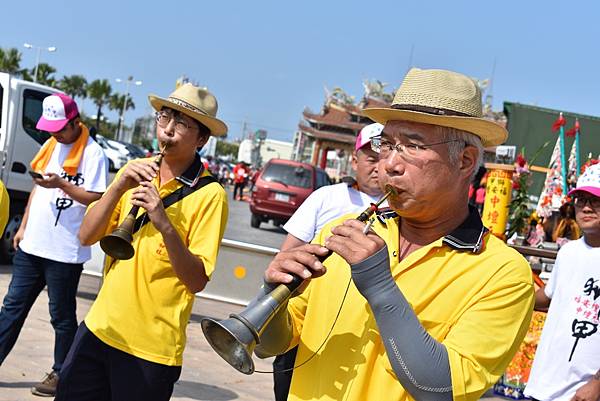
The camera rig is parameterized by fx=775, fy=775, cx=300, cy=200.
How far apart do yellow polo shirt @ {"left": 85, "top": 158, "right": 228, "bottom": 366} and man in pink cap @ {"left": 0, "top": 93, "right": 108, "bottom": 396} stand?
66.3 inches

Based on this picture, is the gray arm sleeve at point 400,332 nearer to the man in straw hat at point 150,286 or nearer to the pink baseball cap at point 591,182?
the man in straw hat at point 150,286

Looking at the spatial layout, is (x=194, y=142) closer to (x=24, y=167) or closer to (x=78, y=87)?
(x=24, y=167)

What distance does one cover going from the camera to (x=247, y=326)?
6.61ft

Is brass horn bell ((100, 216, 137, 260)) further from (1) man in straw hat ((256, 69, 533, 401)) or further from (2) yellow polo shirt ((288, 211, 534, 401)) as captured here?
(2) yellow polo shirt ((288, 211, 534, 401))

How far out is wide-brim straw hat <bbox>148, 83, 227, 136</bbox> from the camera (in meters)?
3.58

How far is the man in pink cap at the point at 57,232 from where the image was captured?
500 cm

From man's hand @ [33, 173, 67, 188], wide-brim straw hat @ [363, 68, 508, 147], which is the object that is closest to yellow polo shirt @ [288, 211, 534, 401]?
wide-brim straw hat @ [363, 68, 508, 147]

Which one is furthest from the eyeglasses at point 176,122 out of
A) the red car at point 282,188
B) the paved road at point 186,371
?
the red car at point 282,188

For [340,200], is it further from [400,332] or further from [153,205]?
[400,332]

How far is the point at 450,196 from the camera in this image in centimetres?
220

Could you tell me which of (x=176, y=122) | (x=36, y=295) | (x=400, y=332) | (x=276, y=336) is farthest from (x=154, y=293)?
(x=36, y=295)

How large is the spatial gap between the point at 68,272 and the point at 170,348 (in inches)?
76.9

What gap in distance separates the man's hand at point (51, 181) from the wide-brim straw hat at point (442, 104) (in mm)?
3207

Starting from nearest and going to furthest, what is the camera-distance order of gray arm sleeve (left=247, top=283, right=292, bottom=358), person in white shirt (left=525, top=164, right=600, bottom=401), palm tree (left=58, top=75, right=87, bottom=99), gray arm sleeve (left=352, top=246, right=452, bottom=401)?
gray arm sleeve (left=352, top=246, right=452, bottom=401)
gray arm sleeve (left=247, top=283, right=292, bottom=358)
person in white shirt (left=525, top=164, right=600, bottom=401)
palm tree (left=58, top=75, right=87, bottom=99)
